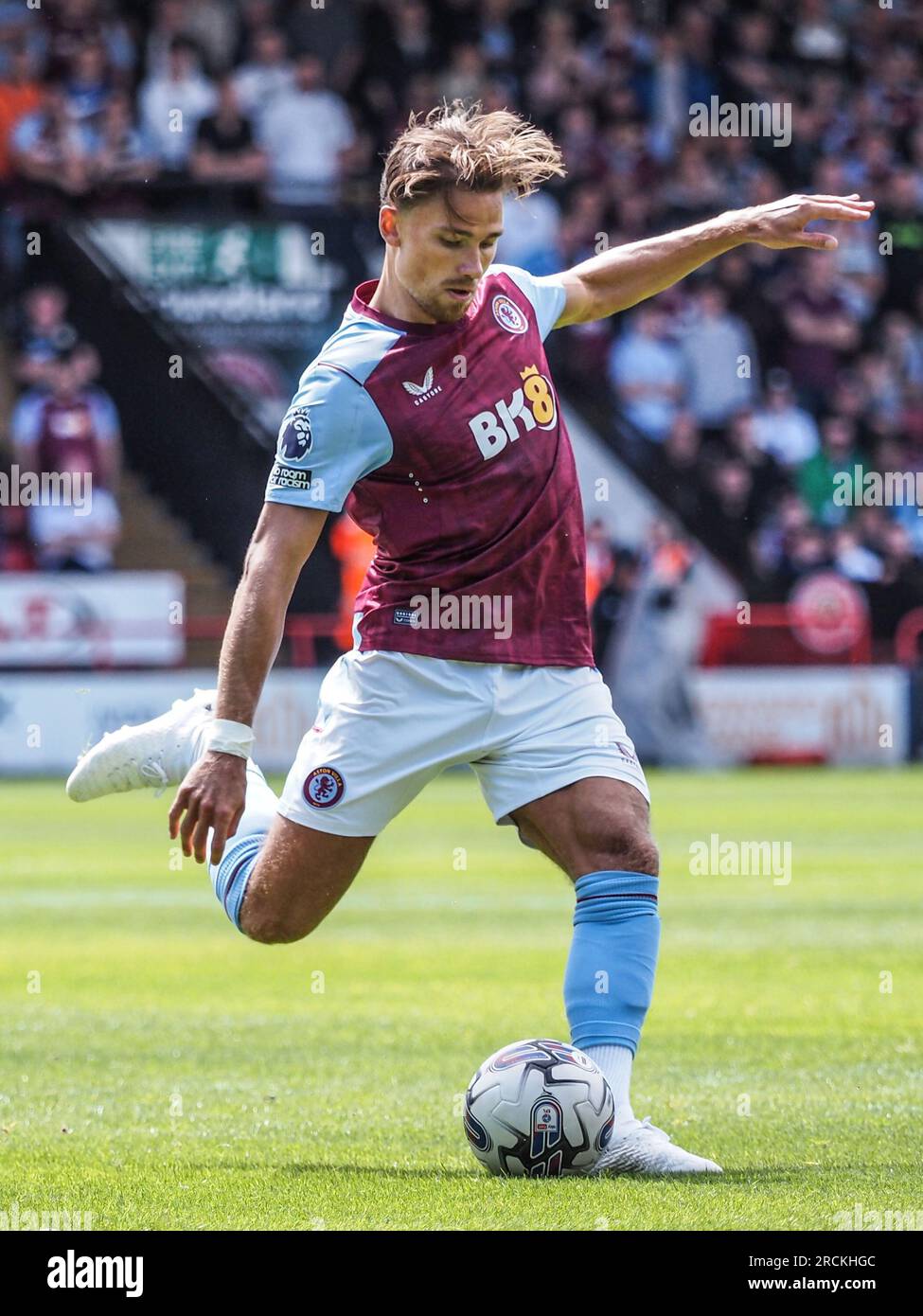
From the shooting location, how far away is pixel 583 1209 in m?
4.57

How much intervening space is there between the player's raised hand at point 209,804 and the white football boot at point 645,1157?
44.9 inches

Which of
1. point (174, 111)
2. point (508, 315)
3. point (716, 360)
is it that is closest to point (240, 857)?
point (508, 315)

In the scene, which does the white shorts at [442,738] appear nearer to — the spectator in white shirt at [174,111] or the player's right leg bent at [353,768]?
the player's right leg bent at [353,768]

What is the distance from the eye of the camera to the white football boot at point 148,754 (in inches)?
253

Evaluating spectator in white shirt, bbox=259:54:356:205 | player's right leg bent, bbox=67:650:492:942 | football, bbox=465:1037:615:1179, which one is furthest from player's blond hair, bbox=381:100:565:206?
spectator in white shirt, bbox=259:54:356:205

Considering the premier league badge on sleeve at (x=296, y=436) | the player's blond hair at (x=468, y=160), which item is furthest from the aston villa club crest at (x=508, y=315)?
the premier league badge on sleeve at (x=296, y=436)

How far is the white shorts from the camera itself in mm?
5465

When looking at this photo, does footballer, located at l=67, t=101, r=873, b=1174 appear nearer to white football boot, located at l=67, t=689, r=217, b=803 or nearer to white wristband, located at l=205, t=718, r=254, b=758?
white wristband, located at l=205, t=718, r=254, b=758

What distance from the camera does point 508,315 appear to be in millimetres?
5695

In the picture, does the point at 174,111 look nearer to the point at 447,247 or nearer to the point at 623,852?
the point at 447,247

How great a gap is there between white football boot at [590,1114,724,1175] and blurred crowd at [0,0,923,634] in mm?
16960

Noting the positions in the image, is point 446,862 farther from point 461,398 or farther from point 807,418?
point 807,418

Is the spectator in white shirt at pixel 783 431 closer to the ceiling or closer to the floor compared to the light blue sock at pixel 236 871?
closer to the ceiling

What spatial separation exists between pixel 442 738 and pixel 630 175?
1959 centimetres
